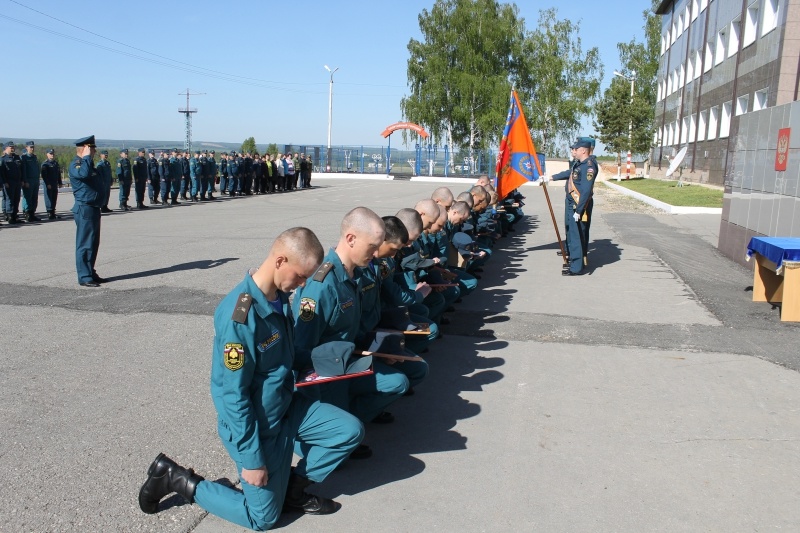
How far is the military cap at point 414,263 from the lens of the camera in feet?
20.4

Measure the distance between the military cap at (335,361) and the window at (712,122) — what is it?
3626 centimetres

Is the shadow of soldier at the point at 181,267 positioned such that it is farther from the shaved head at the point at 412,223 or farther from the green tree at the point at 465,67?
the green tree at the point at 465,67

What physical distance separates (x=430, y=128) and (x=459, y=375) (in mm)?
54272

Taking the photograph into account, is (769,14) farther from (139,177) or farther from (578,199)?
(139,177)

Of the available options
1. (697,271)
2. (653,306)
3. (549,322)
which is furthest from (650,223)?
(549,322)

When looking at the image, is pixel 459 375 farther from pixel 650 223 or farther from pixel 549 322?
pixel 650 223

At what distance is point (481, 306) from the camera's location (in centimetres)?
864

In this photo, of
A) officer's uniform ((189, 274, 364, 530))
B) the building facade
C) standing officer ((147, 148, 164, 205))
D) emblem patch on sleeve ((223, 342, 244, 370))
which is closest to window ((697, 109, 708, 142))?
the building facade

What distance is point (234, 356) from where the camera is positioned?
128 inches

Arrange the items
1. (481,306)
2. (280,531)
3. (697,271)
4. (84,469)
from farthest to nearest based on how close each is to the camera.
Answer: (697,271), (481,306), (84,469), (280,531)

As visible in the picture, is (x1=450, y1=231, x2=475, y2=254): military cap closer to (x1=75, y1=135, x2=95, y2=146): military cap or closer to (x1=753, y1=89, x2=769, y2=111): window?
(x1=75, y1=135, x2=95, y2=146): military cap

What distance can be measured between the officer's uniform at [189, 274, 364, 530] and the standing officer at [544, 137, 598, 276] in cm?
793

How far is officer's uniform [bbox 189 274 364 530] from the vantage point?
129 inches

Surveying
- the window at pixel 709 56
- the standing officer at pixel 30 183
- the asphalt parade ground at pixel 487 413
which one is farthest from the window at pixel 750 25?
the standing officer at pixel 30 183
